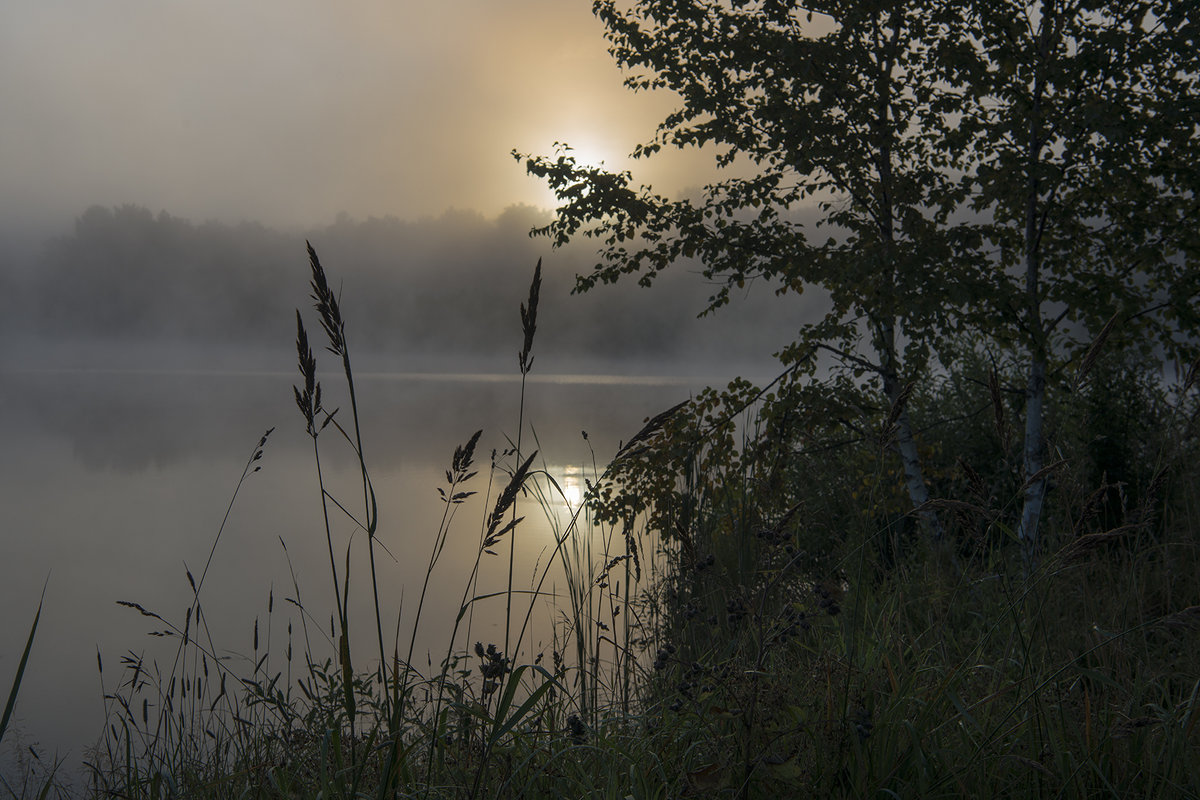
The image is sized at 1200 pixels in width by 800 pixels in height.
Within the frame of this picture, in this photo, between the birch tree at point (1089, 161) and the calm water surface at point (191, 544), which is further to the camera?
the calm water surface at point (191, 544)

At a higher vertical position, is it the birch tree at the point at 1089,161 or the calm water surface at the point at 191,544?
the birch tree at the point at 1089,161

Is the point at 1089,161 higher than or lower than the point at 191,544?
higher

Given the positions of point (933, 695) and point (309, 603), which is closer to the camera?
point (933, 695)

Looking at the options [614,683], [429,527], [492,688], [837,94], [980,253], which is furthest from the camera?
[429,527]

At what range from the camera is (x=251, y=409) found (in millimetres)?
94500

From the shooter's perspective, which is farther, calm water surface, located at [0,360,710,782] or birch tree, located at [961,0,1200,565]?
calm water surface, located at [0,360,710,782]

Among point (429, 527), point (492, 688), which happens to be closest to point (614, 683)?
point (492, 688)

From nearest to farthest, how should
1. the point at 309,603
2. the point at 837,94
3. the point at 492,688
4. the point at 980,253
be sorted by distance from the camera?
the point at 492,688 < the point at 980,253 < the point at 837,94 < the point at 309,603

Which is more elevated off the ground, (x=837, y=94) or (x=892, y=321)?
(x=837, y=94)

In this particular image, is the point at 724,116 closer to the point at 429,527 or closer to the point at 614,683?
the point at 614,683

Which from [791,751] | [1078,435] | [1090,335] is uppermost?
[1090,335]

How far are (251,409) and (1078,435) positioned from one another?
100 meters

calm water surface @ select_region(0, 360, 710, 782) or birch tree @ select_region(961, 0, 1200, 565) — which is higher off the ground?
birch tree @ select_region(961, 0, 1200, 565)

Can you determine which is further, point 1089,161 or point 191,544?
point 191,544
